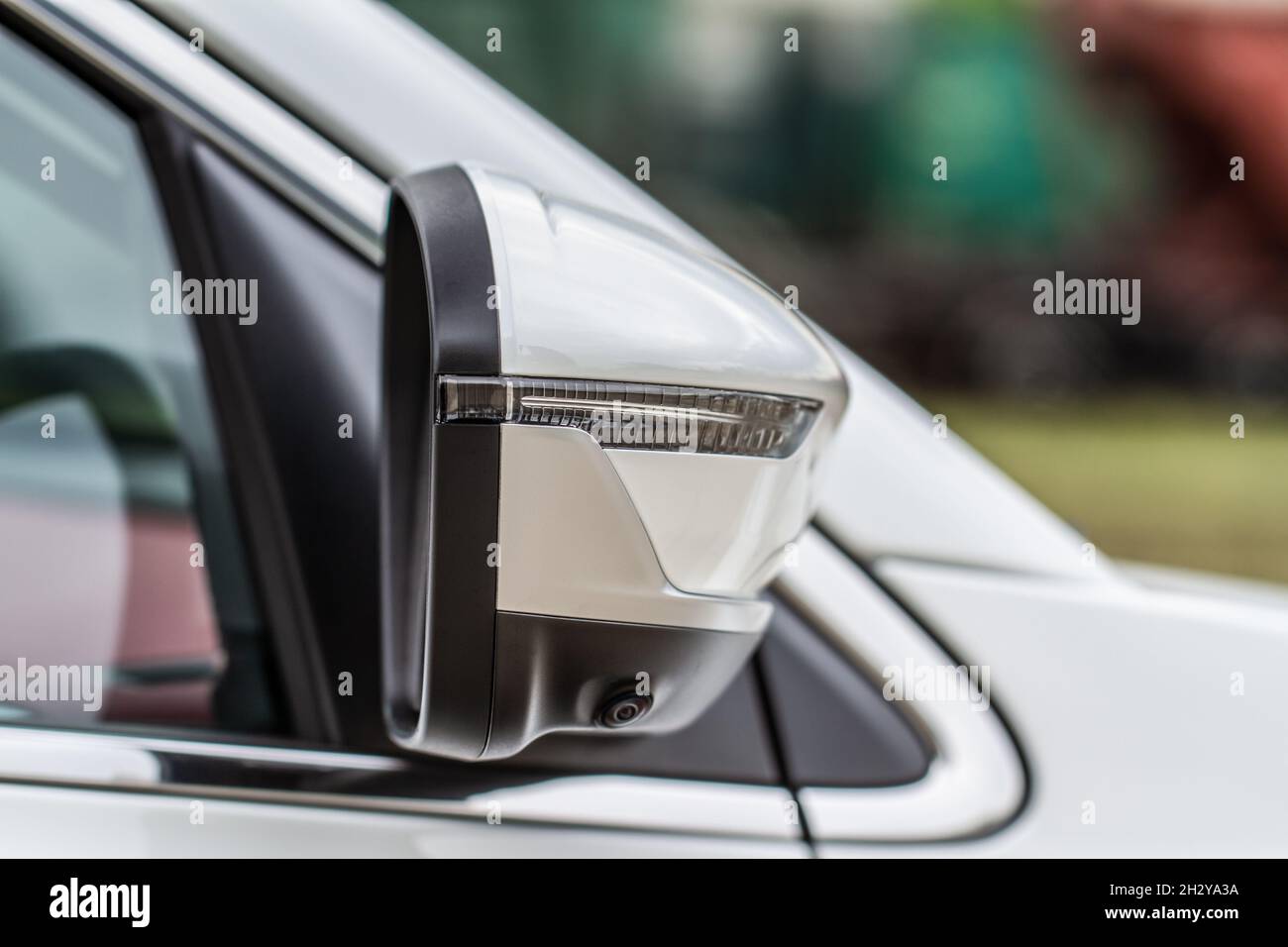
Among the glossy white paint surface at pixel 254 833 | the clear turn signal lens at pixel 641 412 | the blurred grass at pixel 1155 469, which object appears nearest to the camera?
the clear turn signal lens at pixel 641 412

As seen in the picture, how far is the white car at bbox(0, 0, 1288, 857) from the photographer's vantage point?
82 cm

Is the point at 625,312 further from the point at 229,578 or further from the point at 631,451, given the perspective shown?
the point at 229,578

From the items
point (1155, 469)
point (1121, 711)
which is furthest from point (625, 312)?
point (1155, 469)

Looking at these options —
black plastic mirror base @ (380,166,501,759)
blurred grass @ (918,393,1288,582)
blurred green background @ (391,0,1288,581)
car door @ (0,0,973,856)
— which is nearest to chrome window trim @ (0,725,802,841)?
car door @ (0,0,973,856)

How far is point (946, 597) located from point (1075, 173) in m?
10.6

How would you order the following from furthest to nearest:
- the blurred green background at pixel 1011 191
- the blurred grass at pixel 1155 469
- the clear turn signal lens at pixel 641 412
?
the blurred green background at pixel 1011 191, the blurred grass at pixel 1155 469, the clear turn signal lens at pixel 641 412

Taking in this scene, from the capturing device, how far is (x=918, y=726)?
3.48 ft

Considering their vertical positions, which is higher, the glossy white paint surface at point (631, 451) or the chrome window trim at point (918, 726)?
the glossy white paint surface at point (631, 451)

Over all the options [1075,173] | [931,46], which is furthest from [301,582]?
[1075,173]

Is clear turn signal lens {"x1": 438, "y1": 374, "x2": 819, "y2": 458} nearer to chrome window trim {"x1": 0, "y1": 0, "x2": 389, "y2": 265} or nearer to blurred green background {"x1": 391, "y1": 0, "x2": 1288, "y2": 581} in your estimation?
chrome window trim {"x1": 0, "y1": 0, "x2": 389, "y2": 265}

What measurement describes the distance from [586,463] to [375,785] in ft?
1.23

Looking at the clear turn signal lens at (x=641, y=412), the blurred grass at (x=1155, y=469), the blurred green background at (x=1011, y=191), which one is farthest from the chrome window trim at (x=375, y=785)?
the blurred green background at (x=1011, y=191)

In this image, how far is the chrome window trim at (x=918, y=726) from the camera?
1021 mm

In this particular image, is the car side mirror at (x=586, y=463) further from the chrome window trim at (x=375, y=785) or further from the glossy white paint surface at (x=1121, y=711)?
the glossy white paint surface at (x=1121, y=711)
